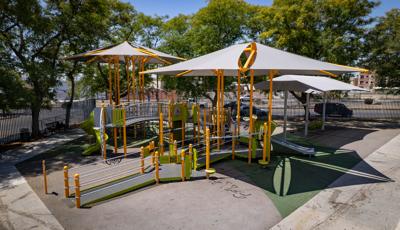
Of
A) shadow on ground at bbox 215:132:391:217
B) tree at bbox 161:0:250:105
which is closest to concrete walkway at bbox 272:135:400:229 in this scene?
shadow on ground at bbox 215:132:391:217

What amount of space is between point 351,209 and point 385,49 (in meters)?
15.3

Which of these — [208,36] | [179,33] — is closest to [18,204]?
[208,36]

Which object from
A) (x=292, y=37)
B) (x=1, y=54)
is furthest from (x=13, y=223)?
(x=292, y=37)

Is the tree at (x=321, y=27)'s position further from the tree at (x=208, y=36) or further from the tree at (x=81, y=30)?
the tree at (x=81, y=30)

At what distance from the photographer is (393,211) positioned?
5375 mm

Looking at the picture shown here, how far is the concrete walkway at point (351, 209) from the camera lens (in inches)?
193

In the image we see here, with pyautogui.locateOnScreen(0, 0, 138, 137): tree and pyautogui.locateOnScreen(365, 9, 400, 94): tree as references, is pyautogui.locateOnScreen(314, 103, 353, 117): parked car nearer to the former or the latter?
pyautogui.locateOnScreen(365, 9, 400, 94): tree

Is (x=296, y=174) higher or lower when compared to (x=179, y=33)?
lower

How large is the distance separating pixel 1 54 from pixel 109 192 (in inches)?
384

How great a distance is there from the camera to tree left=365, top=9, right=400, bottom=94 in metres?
16.2

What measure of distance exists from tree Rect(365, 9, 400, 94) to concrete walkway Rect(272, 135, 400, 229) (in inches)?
487

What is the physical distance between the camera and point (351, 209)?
18.0ft

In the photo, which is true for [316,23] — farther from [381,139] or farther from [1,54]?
[1,54]

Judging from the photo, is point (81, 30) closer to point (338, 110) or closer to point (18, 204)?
point (18, 204)
